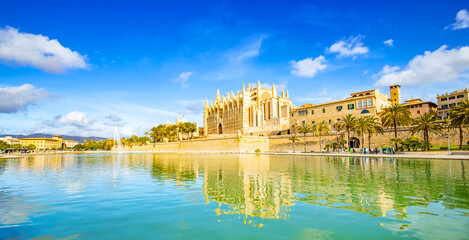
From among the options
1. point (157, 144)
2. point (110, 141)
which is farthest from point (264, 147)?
point (110, 141)

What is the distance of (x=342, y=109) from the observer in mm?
60250

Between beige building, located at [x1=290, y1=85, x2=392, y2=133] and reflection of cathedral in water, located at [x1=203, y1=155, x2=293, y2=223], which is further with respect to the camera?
beige building, located at [x1=290, y1=85, x2=392, y2=133]

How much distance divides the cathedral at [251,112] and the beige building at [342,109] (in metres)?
5.25

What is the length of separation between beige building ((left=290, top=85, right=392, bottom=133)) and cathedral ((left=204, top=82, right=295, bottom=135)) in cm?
525

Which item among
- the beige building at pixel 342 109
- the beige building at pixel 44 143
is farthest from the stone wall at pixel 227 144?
the beige building at pixel 44 143

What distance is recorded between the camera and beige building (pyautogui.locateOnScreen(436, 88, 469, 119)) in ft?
198

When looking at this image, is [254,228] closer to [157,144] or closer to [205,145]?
[205,145]

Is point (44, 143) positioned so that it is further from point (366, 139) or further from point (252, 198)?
point (252, 198)

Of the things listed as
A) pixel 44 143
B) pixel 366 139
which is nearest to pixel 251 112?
pixel 366 139

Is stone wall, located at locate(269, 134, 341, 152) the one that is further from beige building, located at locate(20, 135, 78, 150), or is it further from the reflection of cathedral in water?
beige building, located at locate(20, 135, 78, 150)

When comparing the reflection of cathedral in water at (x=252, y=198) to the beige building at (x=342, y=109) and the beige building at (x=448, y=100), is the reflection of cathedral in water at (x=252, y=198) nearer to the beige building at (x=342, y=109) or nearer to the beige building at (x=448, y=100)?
the beige building at (x=342, y=109)

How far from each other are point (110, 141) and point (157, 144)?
43.1 meters

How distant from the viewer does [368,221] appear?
746cm

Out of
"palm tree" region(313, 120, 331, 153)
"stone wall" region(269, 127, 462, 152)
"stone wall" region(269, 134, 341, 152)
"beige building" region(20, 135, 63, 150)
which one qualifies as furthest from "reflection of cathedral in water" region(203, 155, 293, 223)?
"beige building" region(20, 135, 63, 150)
